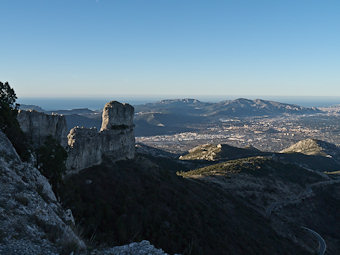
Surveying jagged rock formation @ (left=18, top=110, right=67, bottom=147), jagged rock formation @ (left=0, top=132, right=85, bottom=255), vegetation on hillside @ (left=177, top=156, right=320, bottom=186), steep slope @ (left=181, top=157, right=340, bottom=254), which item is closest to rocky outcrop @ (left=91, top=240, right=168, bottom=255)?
jagged rock formation @ (left=0, top=132, right=85, bottom=255)

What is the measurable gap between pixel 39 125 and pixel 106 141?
1700 cm

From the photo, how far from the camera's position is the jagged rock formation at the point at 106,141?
1884 inches

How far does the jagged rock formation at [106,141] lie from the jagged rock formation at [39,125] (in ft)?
11.3

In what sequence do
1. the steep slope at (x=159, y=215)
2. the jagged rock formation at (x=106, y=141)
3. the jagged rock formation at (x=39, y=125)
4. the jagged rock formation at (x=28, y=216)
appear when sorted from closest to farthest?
1. the jagged rock formation at (x=28, y=216)
2. the steep slope at (x=159, y=215)
3. the jagged rock formation at (x=39, y=125)
4. the jagged rock formation at (x=106, y=141)

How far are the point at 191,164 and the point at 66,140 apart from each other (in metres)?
95.8

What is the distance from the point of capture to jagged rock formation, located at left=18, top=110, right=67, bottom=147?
140ft

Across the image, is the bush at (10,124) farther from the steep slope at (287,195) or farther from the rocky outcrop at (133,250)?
the steep slope at (287,195)

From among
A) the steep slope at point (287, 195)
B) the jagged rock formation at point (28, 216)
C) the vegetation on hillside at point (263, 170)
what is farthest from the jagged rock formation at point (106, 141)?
the vegetation on hillside at point (263, 170)

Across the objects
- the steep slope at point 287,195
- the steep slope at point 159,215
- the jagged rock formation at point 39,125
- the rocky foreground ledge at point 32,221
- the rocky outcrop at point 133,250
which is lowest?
the steep slope at point 287,195

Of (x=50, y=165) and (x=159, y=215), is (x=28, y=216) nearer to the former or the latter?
(x=50, y=165)

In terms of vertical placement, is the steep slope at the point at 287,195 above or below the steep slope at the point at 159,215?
below

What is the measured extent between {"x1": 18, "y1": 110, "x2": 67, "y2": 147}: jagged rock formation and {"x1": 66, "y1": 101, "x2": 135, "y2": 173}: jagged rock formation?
3.44 meters

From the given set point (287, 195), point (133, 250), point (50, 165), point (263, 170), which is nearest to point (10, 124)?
point (50, 165)

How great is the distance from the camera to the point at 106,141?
59188 millimetres
